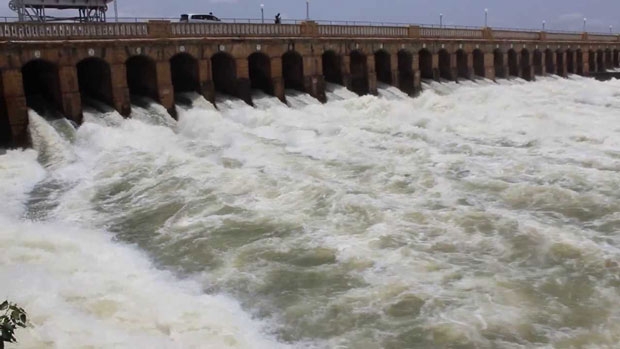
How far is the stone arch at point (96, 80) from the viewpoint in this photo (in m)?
26.7

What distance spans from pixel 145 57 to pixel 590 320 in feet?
75.3

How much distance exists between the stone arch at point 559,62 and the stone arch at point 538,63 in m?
3.04

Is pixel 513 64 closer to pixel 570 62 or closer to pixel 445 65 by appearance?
pixel 445 65

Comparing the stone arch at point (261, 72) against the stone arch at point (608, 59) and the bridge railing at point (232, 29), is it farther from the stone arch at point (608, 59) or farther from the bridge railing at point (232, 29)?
the stone arch at point (608, 59)

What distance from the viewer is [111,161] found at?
68.5ft

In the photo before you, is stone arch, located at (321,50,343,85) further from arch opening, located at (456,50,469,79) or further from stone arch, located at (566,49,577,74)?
stone arch, located at (566,49,577,74)

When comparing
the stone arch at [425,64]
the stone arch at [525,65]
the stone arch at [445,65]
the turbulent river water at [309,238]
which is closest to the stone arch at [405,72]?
the stone arch at [425,64]

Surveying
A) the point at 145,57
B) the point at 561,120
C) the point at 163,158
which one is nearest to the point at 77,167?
the point at 163,158

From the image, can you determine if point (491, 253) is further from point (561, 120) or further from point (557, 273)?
point (561, 120)

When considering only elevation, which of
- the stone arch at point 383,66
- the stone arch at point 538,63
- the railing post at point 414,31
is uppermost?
the railing post at point 414,31

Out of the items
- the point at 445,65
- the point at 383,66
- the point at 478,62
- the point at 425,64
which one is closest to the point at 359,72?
the point at 383,66

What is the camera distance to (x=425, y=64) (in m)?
44.9

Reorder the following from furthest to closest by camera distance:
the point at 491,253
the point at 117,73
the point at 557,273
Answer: the point at 117,73 < the point at 491,253 < the point at 557,273

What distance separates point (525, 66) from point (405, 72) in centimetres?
1952
